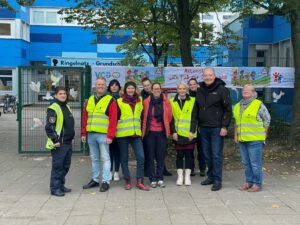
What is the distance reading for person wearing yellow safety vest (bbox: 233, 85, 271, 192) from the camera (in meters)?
6.87

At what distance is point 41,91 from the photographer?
390 inches

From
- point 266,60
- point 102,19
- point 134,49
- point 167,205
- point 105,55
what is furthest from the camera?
point 105,55

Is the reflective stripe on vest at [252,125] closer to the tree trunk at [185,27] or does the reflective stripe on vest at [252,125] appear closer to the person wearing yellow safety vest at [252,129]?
the person wearing yellow safety vest at [252,129]

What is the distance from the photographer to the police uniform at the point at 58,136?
6613 millimetres

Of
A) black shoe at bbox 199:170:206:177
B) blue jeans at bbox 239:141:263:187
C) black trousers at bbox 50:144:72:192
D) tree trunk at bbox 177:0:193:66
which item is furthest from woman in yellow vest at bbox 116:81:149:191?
tree trunk at bbox 177:0:193:66

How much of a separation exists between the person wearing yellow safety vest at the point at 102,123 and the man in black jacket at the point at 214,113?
152 centimetres

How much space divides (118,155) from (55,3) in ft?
111

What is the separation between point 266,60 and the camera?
2022 centimetres

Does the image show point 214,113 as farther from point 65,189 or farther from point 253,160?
point 65,189

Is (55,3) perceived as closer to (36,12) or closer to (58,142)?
(36,12)

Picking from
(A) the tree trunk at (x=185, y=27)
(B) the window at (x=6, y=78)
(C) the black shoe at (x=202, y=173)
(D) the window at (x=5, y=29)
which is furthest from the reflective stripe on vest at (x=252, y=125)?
(D) the window at (x=5, y=29)

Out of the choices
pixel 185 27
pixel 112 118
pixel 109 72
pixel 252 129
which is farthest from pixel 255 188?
pixel 185 27

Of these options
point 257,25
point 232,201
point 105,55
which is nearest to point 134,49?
point 257,25

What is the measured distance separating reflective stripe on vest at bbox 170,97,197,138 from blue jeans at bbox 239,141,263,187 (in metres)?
0.92
